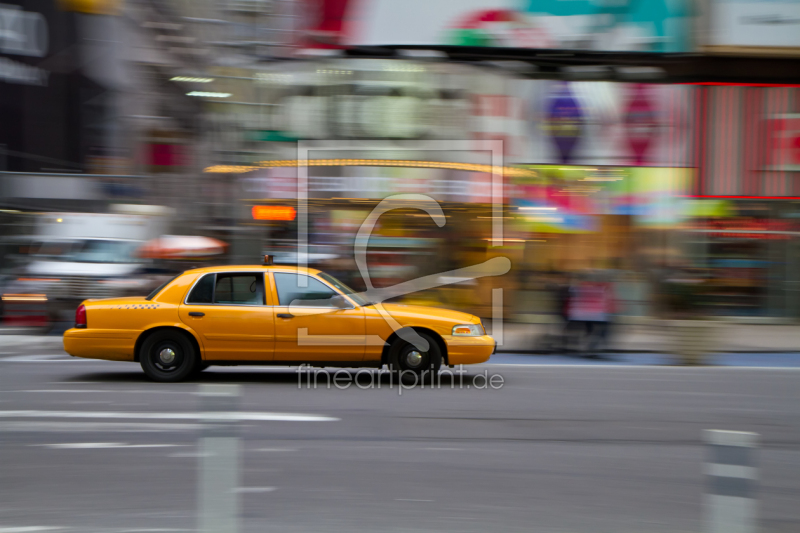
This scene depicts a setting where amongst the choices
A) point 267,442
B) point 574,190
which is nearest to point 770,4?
point 574,190

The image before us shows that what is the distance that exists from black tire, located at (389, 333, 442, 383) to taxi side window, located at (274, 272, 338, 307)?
3.34ft

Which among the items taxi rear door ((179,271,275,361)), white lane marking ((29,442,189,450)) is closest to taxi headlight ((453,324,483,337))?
taxi rear door ((179,271,275,361))

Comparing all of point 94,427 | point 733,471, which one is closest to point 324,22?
point 94,427

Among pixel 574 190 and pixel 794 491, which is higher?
pixel 574 190

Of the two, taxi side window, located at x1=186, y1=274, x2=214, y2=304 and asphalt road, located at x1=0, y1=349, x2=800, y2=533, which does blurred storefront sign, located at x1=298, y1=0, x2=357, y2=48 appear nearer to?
taxi side window, located at x1=186, y1=274, x2=214, y2=304

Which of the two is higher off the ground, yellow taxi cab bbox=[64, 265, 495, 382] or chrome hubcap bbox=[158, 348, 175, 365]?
yellow taxi cab bbox=[64, 265, 495, 382]

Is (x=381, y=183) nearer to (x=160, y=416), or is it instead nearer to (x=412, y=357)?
(x=412, y=357)

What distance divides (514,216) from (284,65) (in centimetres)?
665

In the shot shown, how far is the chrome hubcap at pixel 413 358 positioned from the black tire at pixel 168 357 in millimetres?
2647

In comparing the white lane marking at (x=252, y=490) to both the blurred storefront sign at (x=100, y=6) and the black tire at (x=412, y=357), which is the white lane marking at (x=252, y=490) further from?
the blurred storefront sign at (x=100, y=6)

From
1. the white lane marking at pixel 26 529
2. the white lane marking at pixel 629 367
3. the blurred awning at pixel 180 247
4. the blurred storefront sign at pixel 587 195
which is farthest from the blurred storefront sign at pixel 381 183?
the white lane marking at pixel 26 529

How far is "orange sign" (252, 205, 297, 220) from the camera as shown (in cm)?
1698

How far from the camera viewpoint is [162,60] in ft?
59.3

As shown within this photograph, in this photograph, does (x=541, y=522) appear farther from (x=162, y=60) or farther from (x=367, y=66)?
(x=162, y=60)
